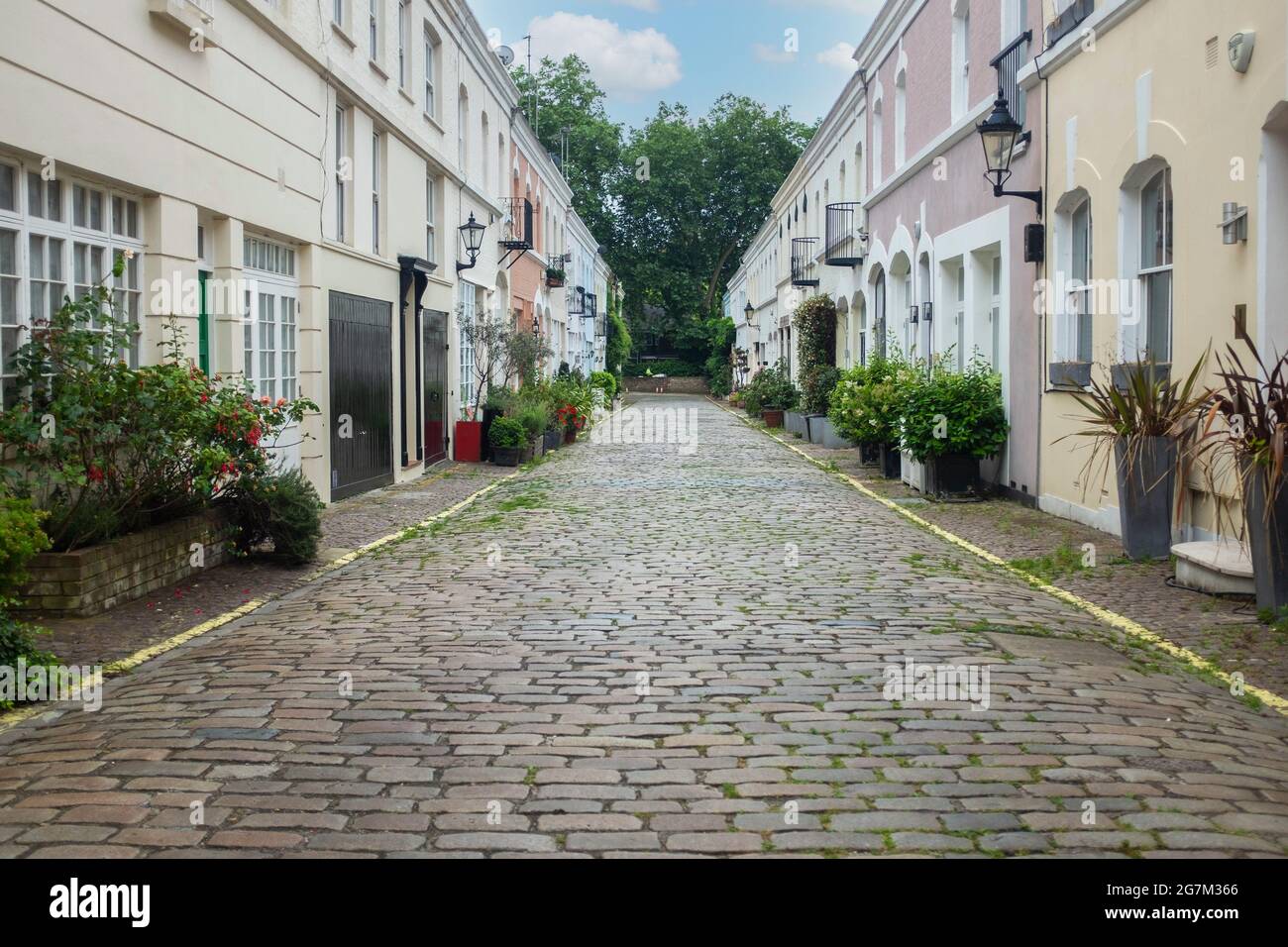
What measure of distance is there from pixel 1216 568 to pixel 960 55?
11.5 m

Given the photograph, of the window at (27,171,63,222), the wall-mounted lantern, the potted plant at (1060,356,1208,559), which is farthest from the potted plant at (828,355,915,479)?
the window at (27,171,63,222)

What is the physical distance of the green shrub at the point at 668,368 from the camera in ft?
246

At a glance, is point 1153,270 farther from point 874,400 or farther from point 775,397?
point 775,397

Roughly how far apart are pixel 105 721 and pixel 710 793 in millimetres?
2788

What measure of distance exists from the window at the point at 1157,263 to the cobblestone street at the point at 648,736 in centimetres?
309

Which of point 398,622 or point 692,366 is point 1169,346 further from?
point 692,366

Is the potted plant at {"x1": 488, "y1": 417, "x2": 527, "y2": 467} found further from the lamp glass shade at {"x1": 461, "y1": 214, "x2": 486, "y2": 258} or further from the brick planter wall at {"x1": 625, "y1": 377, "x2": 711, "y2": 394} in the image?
the brick planter wall at {"x1": 625, "y1": 377, "x2": 711, "y2": 394}

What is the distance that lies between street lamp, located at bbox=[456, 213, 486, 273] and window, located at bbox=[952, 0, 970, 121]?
805cm

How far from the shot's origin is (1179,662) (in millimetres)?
6645

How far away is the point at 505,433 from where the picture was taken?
20641 millimetres

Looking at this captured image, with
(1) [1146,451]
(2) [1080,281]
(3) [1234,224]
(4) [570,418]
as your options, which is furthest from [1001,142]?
(4) [570,418]

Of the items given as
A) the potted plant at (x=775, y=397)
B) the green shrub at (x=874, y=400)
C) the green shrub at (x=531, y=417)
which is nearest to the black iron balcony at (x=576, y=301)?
the potted plant at (x=775, y=397)

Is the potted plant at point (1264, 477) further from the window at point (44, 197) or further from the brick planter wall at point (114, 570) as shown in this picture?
the window at point (44, 197)

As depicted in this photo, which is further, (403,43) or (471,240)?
(471,240)
